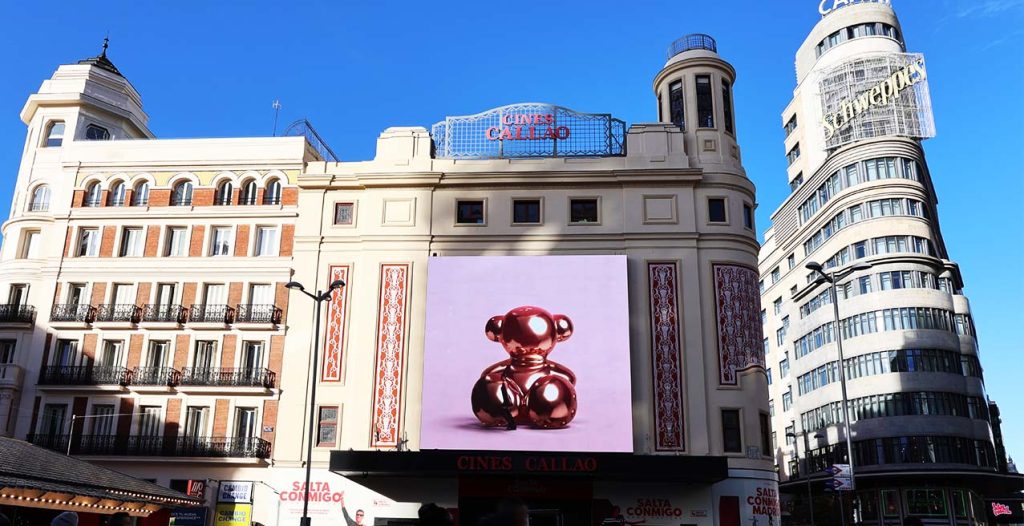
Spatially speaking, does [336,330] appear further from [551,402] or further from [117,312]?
[117,312]

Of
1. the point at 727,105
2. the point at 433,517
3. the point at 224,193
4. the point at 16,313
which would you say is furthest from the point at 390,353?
the point at 433,517

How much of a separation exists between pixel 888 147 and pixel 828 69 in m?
13.7

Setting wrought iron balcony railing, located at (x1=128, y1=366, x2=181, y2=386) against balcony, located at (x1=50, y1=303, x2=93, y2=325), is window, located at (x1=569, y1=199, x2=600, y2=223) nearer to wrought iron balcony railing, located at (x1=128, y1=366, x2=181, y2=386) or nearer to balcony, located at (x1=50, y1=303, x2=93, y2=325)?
wrought iron balcony railing, located at (x1=128, y1=366, x2=181, y2=386)

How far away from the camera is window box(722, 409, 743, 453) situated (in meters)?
35.7

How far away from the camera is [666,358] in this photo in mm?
36750

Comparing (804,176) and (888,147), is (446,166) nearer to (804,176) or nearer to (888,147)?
(888,147)

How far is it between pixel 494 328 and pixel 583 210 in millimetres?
7443

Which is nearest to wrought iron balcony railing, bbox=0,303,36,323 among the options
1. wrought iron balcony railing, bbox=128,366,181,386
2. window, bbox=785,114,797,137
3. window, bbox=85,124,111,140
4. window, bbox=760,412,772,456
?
wrought iron balcony railing, bbox=128,366,181,386

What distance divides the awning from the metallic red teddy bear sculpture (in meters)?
2.41

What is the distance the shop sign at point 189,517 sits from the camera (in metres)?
35.2

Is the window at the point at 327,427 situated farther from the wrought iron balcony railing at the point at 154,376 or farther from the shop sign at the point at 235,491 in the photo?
the wrought iron balcony railing at the point at 154,376

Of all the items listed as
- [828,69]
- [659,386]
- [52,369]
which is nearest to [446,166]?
[659,386]

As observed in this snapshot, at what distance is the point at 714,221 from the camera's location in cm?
3900

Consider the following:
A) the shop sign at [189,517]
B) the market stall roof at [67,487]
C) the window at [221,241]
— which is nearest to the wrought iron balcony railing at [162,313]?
the window at [221,241]
